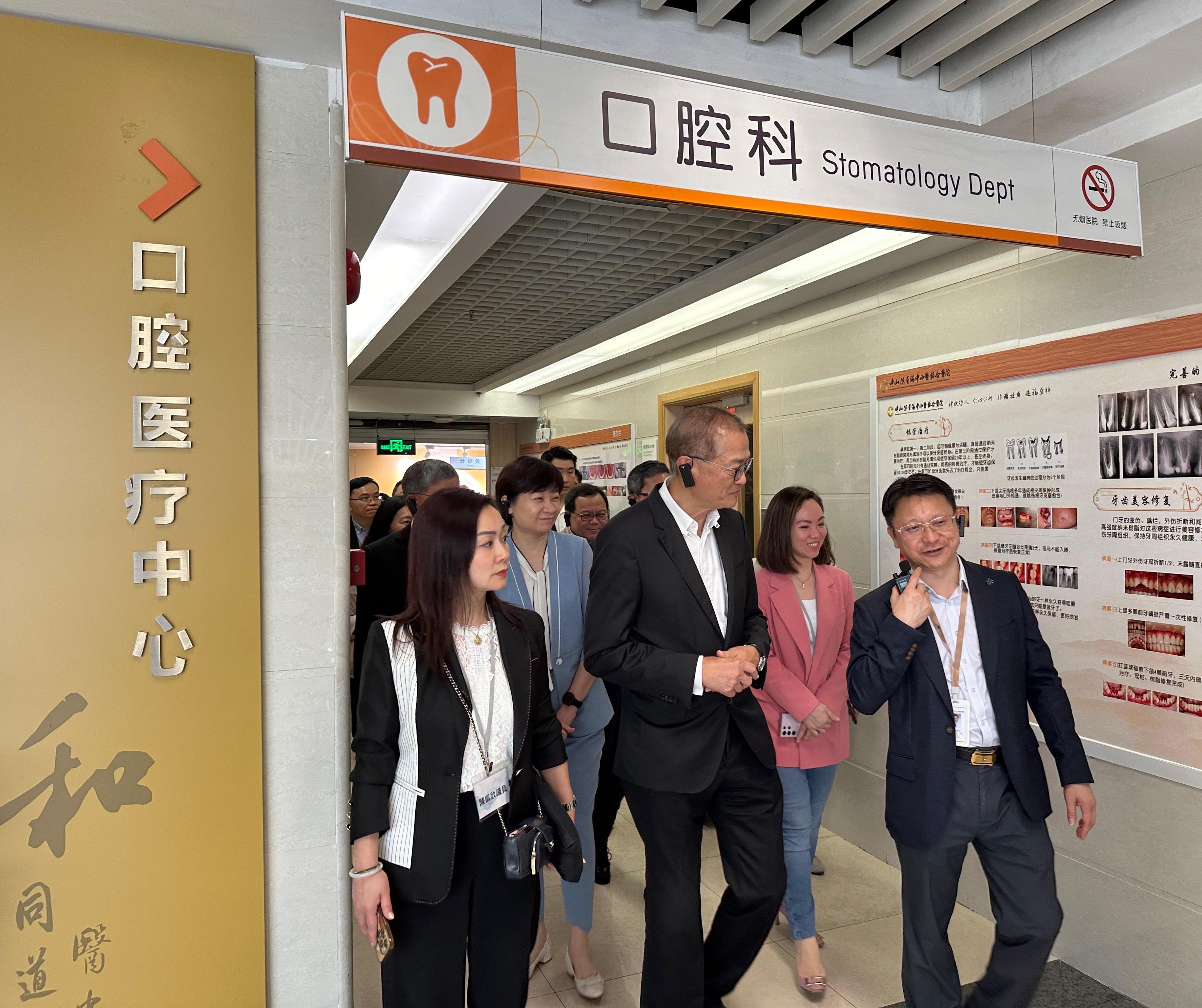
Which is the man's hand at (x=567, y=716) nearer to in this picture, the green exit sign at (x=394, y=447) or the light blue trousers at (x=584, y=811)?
the light blue trousers at (x=584, y=811)

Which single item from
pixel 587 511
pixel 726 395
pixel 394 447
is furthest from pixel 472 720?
pixel 394 447

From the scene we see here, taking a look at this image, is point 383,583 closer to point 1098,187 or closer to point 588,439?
point 1098,187

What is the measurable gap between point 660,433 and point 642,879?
362 centimetres

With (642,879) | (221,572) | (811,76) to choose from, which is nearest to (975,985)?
(642,879)

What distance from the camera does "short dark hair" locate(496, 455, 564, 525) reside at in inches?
114

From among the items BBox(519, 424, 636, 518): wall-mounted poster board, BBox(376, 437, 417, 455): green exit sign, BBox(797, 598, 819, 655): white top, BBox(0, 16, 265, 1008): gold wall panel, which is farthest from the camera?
BBox(376, 437, 417, 455): green exit sign

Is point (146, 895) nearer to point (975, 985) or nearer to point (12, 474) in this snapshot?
point (12, 474)

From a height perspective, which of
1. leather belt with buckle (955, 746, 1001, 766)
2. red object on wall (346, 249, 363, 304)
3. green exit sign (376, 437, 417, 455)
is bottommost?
leather belt with buckle (955, 746, 1001, 766)

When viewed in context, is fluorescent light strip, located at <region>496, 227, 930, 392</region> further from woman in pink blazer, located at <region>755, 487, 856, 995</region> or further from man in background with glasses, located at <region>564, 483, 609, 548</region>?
man in background with glasses, located at <region>564, 483, 609, 548</region>

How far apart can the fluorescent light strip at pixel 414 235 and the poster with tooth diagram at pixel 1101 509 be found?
91.3 inches

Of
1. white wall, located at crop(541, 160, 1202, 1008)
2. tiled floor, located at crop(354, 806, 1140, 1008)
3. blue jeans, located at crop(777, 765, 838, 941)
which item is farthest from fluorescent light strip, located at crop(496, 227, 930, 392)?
tiled floor, located at crop(354, 806, 1140, 1008)

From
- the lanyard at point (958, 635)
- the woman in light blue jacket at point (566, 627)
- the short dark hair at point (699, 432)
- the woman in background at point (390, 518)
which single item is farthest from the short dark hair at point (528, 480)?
the woman in background at point (390, 518)

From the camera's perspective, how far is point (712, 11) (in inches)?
94.6

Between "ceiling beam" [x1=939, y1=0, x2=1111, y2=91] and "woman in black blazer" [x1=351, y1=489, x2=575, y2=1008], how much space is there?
84.2 inches
